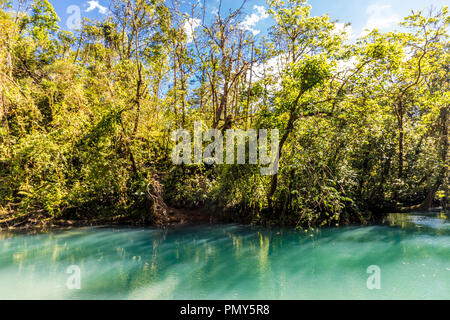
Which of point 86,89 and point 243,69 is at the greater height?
point 243,69

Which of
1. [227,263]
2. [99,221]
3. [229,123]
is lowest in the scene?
[227,263]

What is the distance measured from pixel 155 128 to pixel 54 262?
23.0ft

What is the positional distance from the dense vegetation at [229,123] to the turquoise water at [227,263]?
1338 mm

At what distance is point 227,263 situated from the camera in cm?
633

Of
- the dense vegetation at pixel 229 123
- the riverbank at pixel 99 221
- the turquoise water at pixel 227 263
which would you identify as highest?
the dense vegetation at pixel 229 123

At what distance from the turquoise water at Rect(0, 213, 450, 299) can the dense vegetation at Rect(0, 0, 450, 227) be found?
4.39 feet

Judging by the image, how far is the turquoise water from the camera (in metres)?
4.65

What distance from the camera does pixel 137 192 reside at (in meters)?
10.5

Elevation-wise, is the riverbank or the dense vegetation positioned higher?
the dense vegetation

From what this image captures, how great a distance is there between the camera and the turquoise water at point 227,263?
4.65m

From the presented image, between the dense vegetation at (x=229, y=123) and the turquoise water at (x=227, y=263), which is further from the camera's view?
the dense vegetation at (x=229, y=123)

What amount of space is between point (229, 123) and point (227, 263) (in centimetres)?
680
